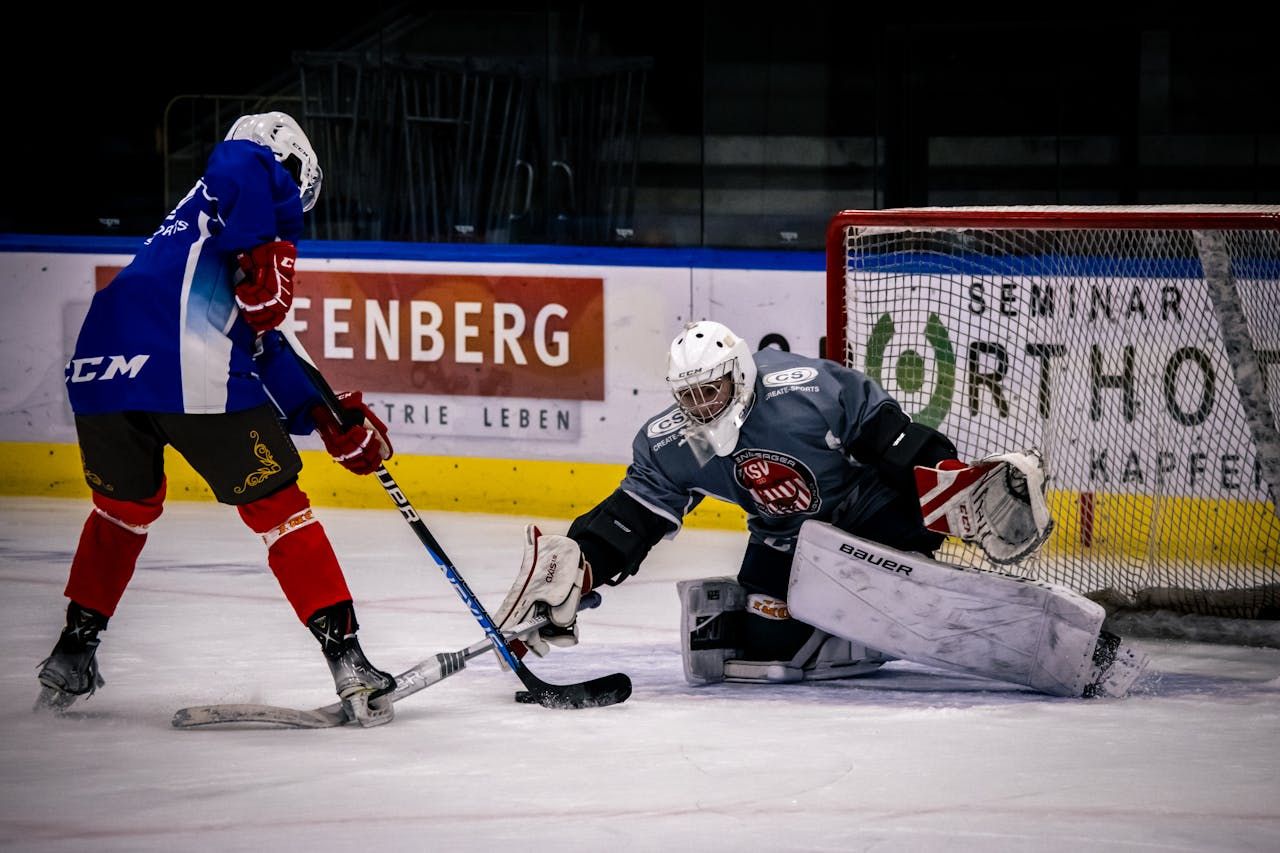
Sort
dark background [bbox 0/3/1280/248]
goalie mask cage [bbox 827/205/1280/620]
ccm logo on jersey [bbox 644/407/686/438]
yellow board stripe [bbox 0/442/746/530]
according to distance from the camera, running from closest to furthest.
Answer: ccm logo on jersey [bbox 644/407/686/438] → goalie mask cage [bbox 827/205/1280/620] → yellow board stripe [bbox 0/442/746/530] → dark background [bbox 0/3/1280/248]

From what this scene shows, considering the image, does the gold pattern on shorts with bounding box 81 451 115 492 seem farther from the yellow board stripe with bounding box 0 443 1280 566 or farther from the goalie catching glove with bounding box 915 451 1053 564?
the yellow board stripe with bounding box 0 443 1280 566

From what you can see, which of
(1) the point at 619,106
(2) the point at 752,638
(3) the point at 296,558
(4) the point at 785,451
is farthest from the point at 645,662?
(1) the point at 619,106

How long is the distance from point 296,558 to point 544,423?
295cm

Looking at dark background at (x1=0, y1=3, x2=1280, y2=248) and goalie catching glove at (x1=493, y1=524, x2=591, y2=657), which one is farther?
dark background at (x1=0, y1=3, x2=1280, y2=248)

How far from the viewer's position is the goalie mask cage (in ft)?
16.3

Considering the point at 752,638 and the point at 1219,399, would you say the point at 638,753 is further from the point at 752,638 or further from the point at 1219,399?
the point at 1219,399

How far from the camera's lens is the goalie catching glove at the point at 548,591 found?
3.84 m

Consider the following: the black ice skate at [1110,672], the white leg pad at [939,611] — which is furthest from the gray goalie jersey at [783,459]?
the black ice skate at [1110,672]

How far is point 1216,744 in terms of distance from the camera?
351cm

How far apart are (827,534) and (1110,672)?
562 mm

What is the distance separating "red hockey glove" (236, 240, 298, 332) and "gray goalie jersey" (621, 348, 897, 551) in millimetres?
770

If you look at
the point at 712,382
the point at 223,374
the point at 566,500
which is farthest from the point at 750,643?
the point at 566,500

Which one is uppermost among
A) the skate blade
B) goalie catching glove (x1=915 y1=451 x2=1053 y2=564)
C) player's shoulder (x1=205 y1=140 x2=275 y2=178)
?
player's shoulder (x1=205 y1=140 x2=275 y2=178)

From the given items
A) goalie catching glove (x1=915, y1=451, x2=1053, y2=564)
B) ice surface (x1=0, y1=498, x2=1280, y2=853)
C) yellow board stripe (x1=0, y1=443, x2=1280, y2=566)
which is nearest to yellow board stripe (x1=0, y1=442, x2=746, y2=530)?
yellow board stripe (x1=0, y1=443, x2=1280, y2=566)
